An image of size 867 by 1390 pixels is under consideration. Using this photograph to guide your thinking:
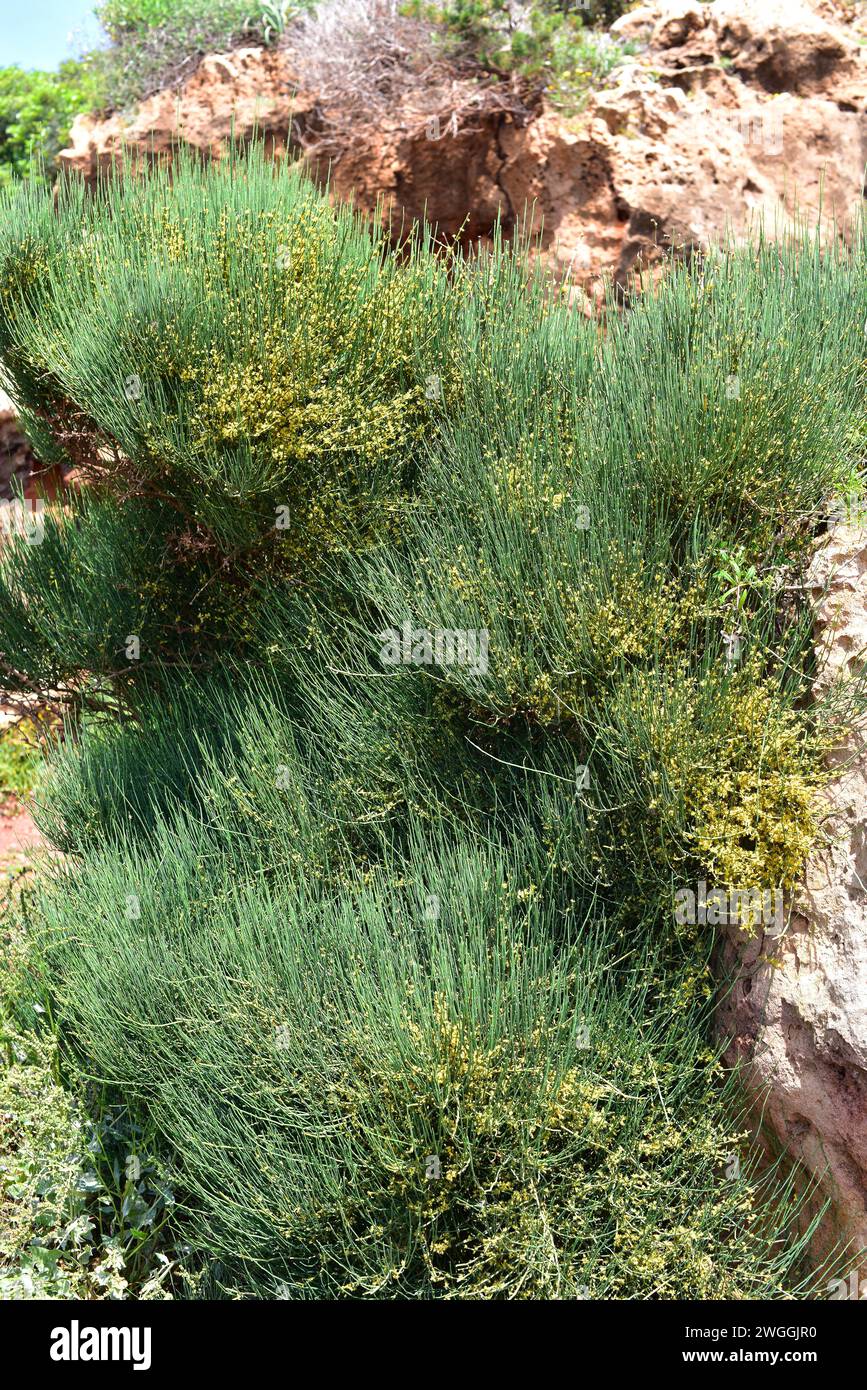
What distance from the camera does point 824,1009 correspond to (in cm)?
353

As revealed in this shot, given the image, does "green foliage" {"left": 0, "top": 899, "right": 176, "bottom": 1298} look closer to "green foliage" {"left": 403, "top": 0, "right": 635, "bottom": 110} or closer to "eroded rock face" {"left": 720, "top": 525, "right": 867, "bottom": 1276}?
"eroded rock face" {"left": 720, "top": 525, "right": 867, "bottom": 1276}

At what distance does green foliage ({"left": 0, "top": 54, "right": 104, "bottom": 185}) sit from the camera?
403 inches

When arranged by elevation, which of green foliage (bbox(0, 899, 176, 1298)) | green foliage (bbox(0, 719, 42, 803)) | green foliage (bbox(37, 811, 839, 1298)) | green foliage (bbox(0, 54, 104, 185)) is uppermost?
green foliage (bbox(0, 54, 104, 185))

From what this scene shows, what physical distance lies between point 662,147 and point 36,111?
23.4 feet

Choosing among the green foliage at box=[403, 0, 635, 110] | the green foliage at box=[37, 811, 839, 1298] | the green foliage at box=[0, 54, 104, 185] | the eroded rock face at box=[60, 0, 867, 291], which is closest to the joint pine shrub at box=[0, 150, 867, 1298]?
the green foliage at box=[37, 811, 839, 1298]

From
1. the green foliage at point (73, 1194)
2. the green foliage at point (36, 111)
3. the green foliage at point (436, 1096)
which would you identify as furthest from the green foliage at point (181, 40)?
the green foliage at point (73, 1194)

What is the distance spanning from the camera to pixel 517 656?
13.1 feet

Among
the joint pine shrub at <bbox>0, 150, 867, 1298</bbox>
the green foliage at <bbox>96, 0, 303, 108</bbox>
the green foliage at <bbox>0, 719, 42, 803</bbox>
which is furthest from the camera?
the green foliage at <bbox>0, 719, 42, 803</bbox>

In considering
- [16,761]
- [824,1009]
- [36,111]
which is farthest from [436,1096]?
[36,111]

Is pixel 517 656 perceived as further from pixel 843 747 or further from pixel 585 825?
pixel 843 747

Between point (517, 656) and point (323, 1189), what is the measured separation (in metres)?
1.83

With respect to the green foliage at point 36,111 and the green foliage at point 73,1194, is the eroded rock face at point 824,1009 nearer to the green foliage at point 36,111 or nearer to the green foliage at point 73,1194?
the green foliage at point 73,1194

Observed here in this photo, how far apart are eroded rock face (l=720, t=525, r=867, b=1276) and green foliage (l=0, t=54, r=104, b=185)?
29.5 ft

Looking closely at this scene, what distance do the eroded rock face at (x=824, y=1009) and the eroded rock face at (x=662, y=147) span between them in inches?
135
